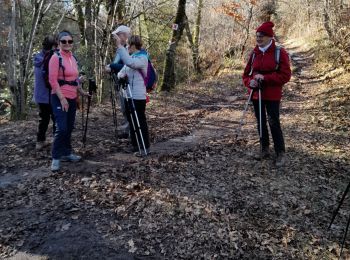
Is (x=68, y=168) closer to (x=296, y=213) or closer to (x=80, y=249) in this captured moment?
(x=80, y=249)

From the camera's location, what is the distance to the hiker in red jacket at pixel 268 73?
6074mm

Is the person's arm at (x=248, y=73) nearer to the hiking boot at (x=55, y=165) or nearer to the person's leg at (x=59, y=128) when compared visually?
the person's leg at (x=59, y=128)

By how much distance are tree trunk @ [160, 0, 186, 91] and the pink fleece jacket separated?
34.6 ft

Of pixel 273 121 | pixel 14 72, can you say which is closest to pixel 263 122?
pixel 273 121

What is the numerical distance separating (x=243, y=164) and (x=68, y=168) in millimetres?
3152

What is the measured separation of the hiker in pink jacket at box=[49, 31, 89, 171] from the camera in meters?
5.75

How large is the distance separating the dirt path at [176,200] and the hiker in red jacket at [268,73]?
1.03 m

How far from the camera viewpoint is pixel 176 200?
17.5 feet

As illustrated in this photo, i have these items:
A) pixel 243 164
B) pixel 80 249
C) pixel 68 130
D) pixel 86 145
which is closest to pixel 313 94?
pixel 243 164

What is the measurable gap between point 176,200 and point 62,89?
256 centimetres

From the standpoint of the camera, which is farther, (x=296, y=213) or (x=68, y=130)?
(x=68, y=130)

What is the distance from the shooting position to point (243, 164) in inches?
271

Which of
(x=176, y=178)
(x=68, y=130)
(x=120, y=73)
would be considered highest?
(x=120, y=73)

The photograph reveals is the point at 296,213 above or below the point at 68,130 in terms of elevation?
below
